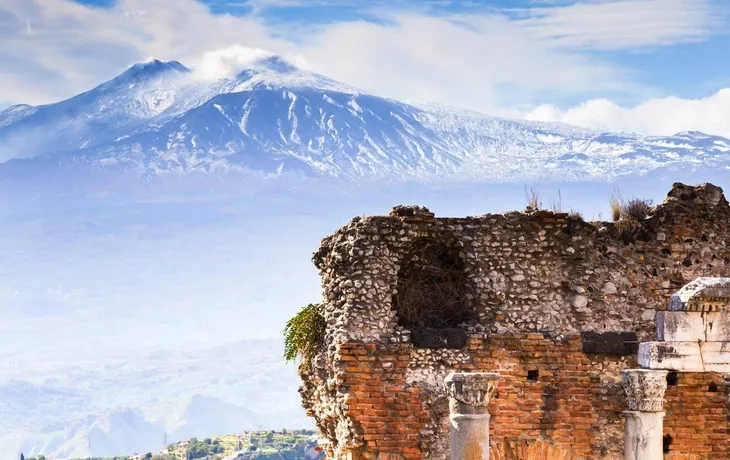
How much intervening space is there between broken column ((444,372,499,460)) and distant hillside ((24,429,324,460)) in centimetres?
11343

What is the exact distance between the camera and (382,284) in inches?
859

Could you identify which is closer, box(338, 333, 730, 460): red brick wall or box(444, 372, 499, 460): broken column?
box(444, 372, 499, 460): broken column

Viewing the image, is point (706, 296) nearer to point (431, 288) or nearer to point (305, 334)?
point (431, 288)

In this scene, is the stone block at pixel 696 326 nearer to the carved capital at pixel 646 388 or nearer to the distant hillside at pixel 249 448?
the carved capital at pixel 646 388

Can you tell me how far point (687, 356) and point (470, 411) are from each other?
3.86 metres

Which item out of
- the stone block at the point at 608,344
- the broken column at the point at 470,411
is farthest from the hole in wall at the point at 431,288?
the broken column at the point at 470,411

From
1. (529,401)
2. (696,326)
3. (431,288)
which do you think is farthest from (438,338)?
(696,326)

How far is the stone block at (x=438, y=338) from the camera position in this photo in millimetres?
21750

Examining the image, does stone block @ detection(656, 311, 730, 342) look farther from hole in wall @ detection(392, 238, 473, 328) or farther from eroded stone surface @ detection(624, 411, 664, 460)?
hole in wall @ detection(392, 238, 473, 328)

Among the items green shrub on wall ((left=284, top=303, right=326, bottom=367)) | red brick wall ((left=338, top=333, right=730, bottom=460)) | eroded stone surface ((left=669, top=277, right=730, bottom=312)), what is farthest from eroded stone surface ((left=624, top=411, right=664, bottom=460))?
green shrub on wall ((left=284, top=303, right=326, bottom=367))

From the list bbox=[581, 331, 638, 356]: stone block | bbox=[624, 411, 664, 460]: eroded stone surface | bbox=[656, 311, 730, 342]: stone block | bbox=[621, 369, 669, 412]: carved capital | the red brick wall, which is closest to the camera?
bbox=[621, 369, 669, 412]: carved capital

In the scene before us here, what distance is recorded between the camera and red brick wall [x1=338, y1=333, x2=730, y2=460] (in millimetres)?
21422

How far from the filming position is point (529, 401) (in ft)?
71.9

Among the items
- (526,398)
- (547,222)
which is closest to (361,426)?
(526,398)
